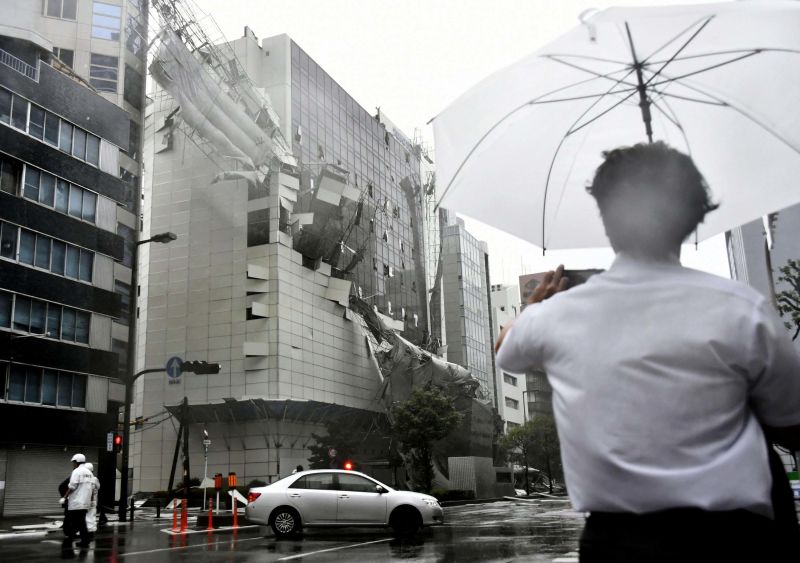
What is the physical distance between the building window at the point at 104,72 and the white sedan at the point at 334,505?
98.5 ft

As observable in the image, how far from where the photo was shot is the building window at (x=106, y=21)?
133ft

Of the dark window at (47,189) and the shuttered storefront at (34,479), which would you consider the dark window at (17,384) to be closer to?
the shuttered storefront at (34,479)

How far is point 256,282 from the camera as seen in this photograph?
46969 mm

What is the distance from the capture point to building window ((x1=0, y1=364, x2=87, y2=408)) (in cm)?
2908

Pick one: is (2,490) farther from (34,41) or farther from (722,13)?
(722,13)

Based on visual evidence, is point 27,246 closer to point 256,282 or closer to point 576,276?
point 256,282

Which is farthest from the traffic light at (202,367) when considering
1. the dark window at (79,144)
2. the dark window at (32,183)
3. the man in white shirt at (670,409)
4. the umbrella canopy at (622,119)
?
the man in white shirt at (670,409)

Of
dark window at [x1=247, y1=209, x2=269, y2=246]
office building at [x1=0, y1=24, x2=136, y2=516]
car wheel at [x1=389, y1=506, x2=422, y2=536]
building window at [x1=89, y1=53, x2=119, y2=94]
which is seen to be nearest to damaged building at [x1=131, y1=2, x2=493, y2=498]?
dark window at [x1=247, y1=209, x2=269, y2=246]

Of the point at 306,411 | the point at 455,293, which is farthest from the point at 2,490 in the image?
the point at 455,293

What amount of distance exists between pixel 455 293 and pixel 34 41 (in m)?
55.8

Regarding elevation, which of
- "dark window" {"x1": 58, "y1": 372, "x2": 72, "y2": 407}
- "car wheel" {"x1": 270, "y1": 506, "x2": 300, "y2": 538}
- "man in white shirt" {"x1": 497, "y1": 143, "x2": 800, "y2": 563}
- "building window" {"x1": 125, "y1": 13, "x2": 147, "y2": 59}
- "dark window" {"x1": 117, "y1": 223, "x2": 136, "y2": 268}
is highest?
"building window" {"x1": 125, "y1": 13, "x2": 147, "y2": 59}

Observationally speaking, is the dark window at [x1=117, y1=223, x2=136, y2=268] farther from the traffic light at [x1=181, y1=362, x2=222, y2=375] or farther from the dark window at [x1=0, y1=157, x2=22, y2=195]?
the traffic light at [x1=181, y1=362, x2=222, y2=375]

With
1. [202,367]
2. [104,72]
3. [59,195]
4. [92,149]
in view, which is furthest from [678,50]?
[104,72]

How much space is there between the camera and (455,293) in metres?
81.8
